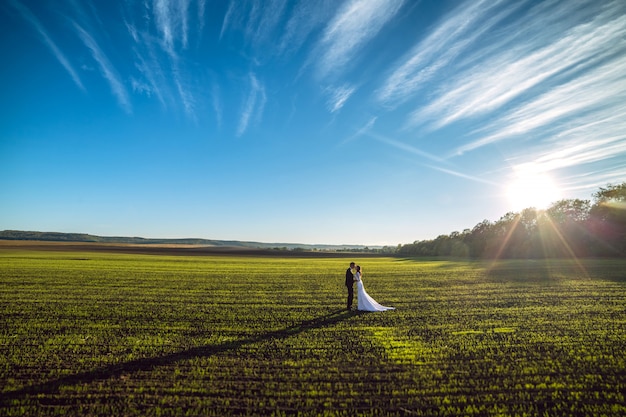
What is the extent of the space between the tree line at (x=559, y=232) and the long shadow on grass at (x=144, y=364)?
69.4 m

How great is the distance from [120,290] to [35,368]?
13870mm

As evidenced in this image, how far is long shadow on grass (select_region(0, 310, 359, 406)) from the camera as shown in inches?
303

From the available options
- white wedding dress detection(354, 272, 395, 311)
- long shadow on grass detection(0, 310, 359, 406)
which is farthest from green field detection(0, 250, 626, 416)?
white wedding dress detection(354, 272, 395, 311)

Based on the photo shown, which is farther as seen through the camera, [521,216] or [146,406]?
[521,216]

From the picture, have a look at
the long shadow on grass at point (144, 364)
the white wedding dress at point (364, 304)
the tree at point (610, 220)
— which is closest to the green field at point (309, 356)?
the long shadow on grass at point (144, 364)

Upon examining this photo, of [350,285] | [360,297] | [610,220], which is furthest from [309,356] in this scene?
[610,220]

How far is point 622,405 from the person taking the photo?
7090mm

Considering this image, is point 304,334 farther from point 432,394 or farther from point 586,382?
point 586,382

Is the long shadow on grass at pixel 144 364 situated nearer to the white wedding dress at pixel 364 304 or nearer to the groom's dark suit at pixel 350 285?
the groom's dark suit at pixel 350 285

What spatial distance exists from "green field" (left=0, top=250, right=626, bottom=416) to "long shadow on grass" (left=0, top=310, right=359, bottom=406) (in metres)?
0.05

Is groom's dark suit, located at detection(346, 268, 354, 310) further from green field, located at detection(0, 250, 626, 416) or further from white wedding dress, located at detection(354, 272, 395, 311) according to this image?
green field, located at detection(0, 250, 626, 416)

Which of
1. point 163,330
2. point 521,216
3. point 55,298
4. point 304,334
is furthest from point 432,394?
point 521,216

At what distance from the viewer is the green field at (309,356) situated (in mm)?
7281

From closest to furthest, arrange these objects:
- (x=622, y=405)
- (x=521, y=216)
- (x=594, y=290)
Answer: (x=622, y=405) < (x=594, y=290) < (x=521, y=216)
